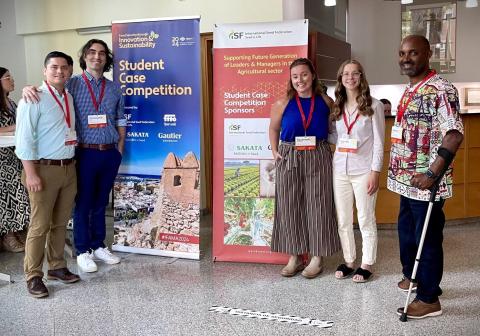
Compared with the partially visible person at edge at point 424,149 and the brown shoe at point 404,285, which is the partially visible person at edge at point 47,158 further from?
the brown shoe at point 404,285

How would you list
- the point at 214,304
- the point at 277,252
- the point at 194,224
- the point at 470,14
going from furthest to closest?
the point at 470,14 < the point at 194,224 < the point at 277,252 < the point at 214,304

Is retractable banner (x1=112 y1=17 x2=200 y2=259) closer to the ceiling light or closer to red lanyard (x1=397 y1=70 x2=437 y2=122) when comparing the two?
red lanyard (x1=397 y1=70 x2=437 y2=122)

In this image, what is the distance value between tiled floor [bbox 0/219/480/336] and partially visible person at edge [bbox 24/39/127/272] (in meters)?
0.31

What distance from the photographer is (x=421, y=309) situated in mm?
3076

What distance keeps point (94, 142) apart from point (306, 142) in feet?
5.58

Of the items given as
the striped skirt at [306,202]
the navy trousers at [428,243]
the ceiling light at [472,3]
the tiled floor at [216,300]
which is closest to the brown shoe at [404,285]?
the tiled floor at [216,300]

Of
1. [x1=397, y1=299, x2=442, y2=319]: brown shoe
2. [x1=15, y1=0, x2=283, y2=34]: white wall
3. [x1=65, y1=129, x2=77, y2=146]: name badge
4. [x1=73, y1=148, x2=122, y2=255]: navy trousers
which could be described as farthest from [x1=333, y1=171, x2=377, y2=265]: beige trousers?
[x1=15, y1=0, x2=283, y2=34]: white wall

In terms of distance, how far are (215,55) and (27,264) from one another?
86.3 inches

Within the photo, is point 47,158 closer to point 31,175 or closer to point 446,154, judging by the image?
point 31,175

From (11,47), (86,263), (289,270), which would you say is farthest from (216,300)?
(11,47)

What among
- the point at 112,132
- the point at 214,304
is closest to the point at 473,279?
the point at 214,304

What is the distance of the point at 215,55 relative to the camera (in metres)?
4.15

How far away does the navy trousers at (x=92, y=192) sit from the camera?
4016 mm

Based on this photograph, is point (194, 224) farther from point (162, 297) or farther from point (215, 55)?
point (215, 55)
